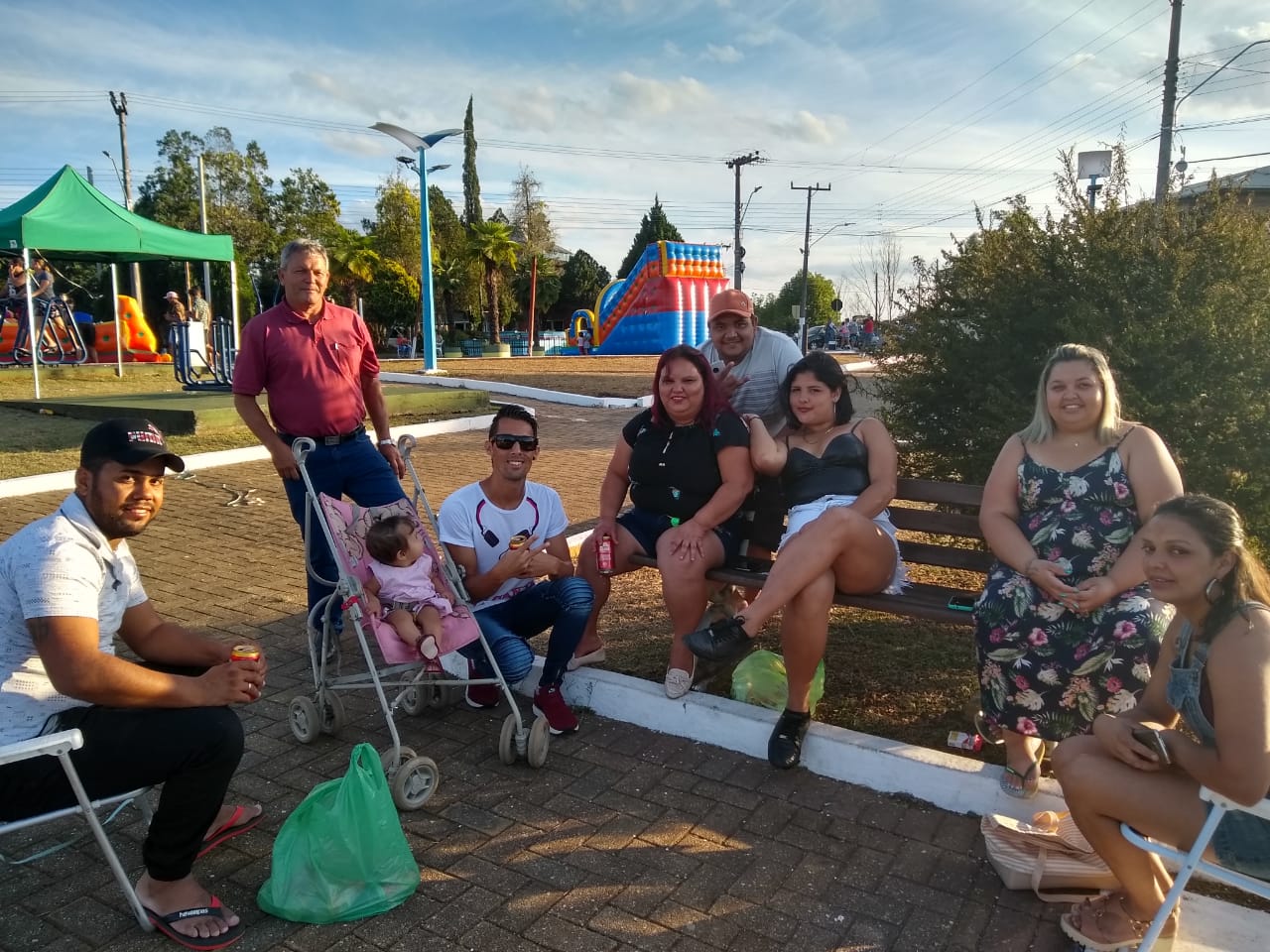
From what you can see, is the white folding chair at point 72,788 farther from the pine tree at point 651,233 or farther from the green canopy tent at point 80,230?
the pine tree at point 651,233

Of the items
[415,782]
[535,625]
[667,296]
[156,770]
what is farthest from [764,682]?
[667,296]

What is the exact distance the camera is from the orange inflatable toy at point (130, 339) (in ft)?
72.7

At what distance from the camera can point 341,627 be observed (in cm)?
476

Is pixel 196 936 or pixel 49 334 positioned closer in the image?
pixel 196 936

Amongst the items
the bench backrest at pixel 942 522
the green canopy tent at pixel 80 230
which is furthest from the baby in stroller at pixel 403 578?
the green canopy tent at pixel 80 230

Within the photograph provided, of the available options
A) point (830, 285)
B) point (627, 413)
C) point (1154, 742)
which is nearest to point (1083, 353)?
point (1154, 742)

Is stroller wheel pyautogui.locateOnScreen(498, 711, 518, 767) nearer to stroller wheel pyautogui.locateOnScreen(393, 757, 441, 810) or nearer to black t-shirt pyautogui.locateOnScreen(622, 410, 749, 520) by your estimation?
stroller wheel pyautogui.locateOnScreen(393, 757, 441, 810)

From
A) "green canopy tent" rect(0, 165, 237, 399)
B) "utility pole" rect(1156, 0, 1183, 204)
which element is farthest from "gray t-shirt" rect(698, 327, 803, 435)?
"utility pole" rect(1156, 0, 1183, 204)

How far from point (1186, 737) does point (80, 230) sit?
1509cm

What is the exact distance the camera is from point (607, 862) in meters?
2.91

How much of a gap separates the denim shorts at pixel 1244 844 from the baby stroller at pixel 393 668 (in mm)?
2207

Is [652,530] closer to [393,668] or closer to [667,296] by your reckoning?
[393,668]

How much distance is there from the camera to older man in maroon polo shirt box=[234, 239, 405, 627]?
4.37 metres

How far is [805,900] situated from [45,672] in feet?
7.34
